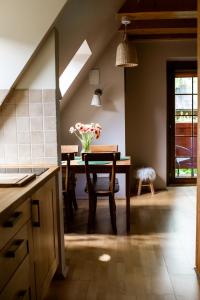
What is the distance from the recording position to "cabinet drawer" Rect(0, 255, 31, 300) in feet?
4.13

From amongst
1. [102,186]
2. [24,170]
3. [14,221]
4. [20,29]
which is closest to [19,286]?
[14,221]

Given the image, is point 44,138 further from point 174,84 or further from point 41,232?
point 174,84

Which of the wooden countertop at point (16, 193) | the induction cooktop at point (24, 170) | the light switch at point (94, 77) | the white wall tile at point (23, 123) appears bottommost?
the wooden countertop at point (16, 193)

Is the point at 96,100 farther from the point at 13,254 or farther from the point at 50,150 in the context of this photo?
the point at 13,254

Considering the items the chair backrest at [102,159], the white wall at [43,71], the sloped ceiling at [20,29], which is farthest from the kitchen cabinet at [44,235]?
the chair backrest at [102,159]

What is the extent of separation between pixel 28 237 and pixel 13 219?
0.88 feet

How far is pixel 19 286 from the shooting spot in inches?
54.8

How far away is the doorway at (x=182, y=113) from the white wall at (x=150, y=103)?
0.63ft

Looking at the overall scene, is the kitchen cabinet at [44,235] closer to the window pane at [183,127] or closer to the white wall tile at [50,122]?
the white wall tile at [50,122]

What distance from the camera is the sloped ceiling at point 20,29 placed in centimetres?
208

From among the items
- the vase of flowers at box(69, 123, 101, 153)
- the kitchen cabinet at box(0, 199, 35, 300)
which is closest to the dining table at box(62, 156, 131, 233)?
the vase of flowers at box(69, 123, 101, 153)

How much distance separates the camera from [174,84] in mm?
5367

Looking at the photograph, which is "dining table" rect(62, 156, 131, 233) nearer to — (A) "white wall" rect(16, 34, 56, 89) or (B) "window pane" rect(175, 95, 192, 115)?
(A) "white wall" rect(16, 34, 56, 89)

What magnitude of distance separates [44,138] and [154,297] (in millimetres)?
1319
